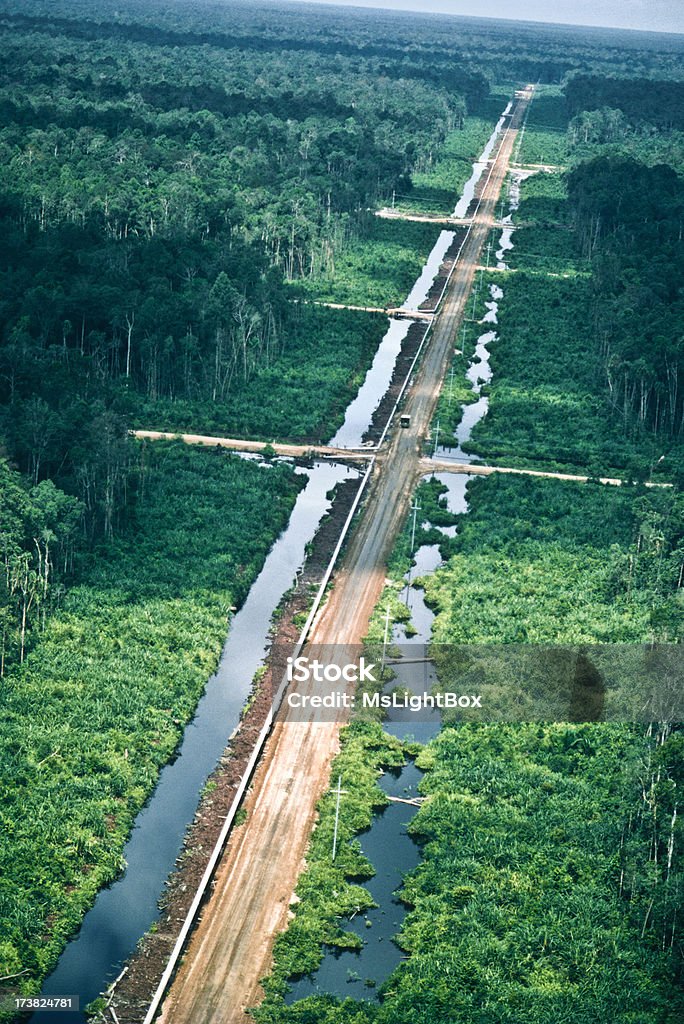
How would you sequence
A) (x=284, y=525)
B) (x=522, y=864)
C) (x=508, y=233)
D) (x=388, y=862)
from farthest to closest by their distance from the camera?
(x=508, y=233)
(x=284, y=525)
(x=388, y=862)
(x=522, y=864)

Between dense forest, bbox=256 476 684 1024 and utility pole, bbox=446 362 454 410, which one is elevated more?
utility pole, bbox=446 362 454 410

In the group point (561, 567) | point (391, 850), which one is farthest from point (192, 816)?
point (561, 567)

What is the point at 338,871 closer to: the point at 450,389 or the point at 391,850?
the point at 391,850

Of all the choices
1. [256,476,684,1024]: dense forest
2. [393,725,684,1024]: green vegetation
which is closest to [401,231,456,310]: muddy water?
[256,476,684,1024]: dense forest

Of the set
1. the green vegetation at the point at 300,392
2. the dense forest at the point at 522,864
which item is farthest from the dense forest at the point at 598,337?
the dense forest at the point at 522,864

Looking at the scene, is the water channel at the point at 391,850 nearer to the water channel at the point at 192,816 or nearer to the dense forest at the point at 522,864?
the water channel at the point at 192,816

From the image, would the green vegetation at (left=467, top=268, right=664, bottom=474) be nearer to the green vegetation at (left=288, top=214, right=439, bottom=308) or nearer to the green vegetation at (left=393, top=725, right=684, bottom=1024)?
the green vegetation at (left=288, top=214, right=439, bottom=308)
